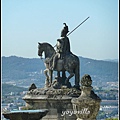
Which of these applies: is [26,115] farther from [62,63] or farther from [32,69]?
[32,69]

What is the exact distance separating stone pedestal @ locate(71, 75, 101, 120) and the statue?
719 centimetres

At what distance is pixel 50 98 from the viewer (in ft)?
111

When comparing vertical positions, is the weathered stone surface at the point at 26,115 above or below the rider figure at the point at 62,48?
below

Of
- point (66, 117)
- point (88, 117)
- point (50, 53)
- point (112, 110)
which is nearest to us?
point (88, 117)

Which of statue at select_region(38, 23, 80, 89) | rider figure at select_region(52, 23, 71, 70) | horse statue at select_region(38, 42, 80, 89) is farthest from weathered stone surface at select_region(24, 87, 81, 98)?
rider figure at select_region(52, 23, 71, 70)

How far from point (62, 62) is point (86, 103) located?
8.26m

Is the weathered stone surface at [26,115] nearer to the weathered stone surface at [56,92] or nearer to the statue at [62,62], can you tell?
the weathered stone surface at [56,92]

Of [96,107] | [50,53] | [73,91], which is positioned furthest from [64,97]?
[96,107]

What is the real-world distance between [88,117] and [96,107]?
0.88 m

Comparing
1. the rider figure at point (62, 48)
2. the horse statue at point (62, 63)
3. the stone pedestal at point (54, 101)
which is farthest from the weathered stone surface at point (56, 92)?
the rider figure at point (62, 48)

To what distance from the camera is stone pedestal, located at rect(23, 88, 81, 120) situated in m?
33.4

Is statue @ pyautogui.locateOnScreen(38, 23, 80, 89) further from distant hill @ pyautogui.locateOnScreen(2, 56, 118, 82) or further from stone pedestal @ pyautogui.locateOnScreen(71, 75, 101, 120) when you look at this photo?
distant hill @ pyautogui.locateOnScreen(2, 56, 118, 82)

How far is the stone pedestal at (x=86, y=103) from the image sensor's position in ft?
88.1

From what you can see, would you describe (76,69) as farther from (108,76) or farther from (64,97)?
(108,76)
